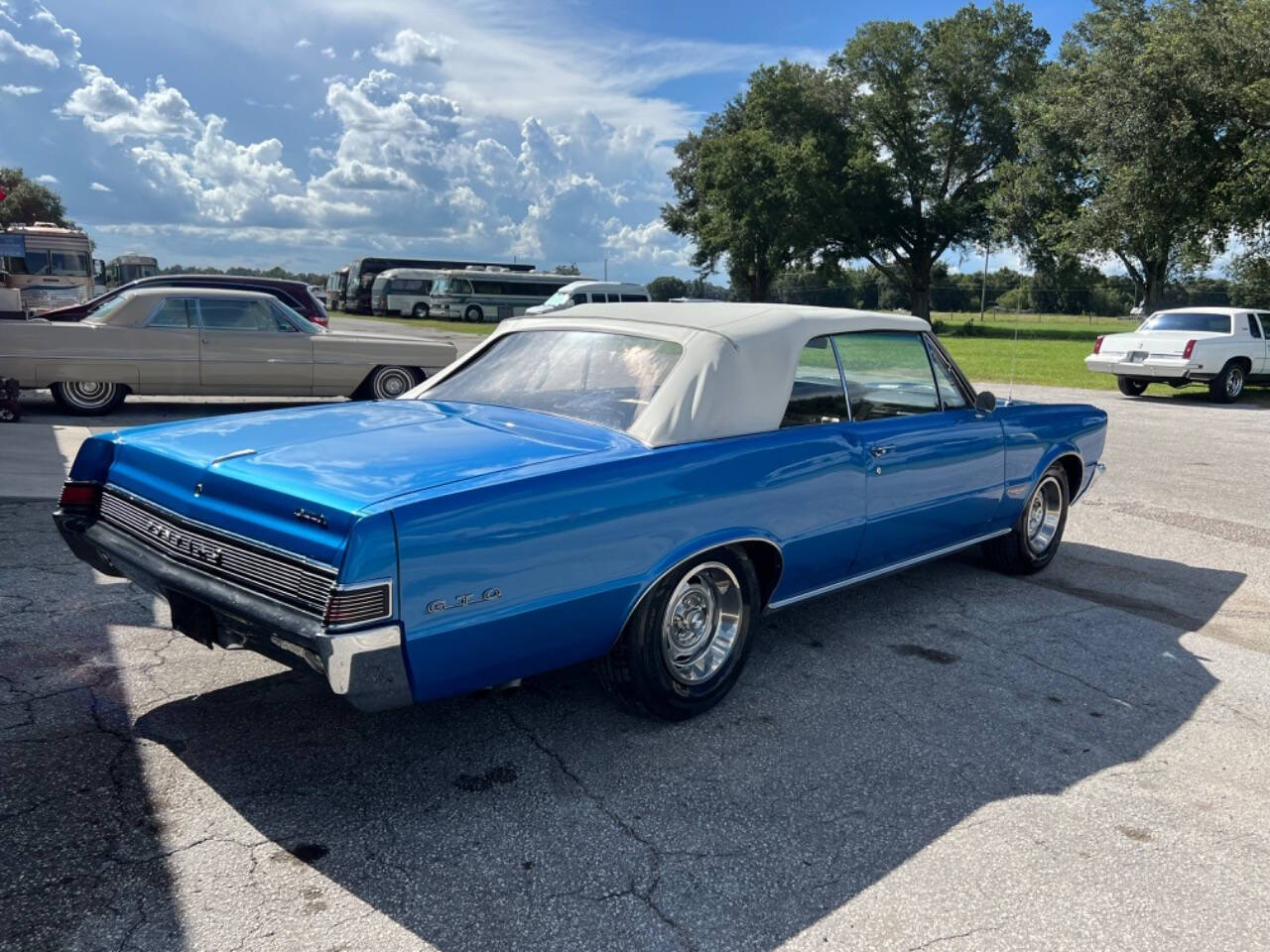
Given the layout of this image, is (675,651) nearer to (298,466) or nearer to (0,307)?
(298,466)

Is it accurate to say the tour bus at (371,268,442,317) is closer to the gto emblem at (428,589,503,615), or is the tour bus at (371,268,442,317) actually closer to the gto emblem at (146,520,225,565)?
the gto emblem at (146,520,225,565)

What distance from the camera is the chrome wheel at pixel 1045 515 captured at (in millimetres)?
5750

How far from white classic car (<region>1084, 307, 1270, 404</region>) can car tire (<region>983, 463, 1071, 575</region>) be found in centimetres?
1224

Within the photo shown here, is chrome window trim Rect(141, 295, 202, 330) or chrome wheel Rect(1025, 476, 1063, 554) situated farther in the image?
chrome window trim Rect(141, 295, 202, 330)

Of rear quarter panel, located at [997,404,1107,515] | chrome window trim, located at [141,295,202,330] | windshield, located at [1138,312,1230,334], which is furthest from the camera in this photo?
windshield, located at [1138,312,1230,334]

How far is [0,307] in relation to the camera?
13859 millimetres

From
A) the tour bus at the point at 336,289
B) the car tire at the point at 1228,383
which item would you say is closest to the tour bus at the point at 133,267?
the tour bus at the point at 336,289

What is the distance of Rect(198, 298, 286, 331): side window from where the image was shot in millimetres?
11336

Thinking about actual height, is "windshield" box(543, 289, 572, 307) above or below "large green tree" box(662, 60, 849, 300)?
below

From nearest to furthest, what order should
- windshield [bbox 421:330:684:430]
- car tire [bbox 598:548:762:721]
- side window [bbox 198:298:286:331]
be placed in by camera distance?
car tire [bbox 598:548:762:721] → windshield [bbox 421:330:684:430] → side window [bbox 198:298:286:331]

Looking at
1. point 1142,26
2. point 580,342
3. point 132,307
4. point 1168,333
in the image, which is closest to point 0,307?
point 132,307

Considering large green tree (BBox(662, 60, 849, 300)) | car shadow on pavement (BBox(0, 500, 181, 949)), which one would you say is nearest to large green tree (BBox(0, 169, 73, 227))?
large green tree (BBox(662, 60, 849, 300))

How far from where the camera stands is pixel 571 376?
4086 millimetres

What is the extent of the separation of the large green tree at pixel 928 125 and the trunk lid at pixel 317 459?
45.1 metres
